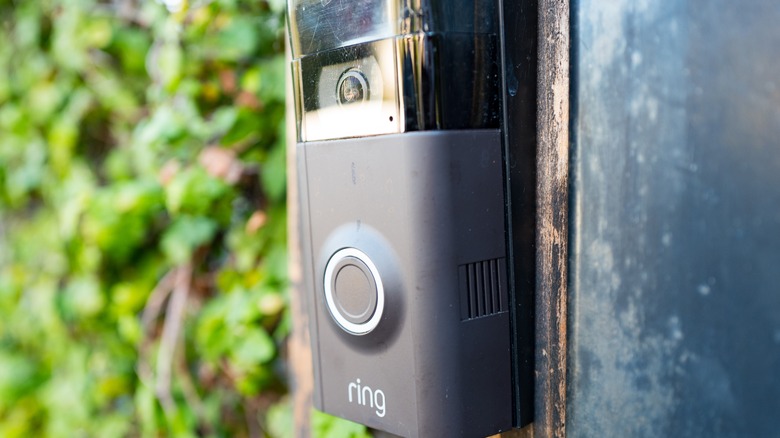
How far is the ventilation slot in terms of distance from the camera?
0.61m

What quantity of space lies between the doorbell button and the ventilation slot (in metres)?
0.08

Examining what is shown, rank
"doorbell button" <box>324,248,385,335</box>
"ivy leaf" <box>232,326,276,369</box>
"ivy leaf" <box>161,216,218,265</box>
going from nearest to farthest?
"doorbell button" <box>324,248,385,335</box>, "ivy leaf" <box>232,326,276,369</box>, "ivy leaf" <box>161,216,218,265</box>

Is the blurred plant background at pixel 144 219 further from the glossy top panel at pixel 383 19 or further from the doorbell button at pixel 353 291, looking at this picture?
the glossy top panel at pixel 383 19

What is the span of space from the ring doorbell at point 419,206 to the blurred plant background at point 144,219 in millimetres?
310

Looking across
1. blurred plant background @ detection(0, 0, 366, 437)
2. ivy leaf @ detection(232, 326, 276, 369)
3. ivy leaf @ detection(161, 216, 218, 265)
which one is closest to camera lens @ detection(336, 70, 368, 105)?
blurred plant background @ detection(0, 0, 366, 437)

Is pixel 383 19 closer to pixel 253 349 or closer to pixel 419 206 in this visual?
pixel 419 206

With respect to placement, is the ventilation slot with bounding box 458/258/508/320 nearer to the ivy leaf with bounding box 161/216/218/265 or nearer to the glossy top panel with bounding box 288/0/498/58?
the glossy top panel with bounding box 288/0/498/58

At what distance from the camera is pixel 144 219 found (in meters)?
1.42

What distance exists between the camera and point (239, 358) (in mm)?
1228

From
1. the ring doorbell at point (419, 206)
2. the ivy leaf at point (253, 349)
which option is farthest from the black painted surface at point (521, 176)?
the ivy leaf at point (253, 349)

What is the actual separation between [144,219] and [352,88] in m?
0.93

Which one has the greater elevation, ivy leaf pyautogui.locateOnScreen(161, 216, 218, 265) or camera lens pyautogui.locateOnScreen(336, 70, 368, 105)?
camera lens pyautogui.locateOnScreen(336, 70, 368, 105)

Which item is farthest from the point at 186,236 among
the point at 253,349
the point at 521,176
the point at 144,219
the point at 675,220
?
the point at 675,220

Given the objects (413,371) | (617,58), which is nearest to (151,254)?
(413,371)
